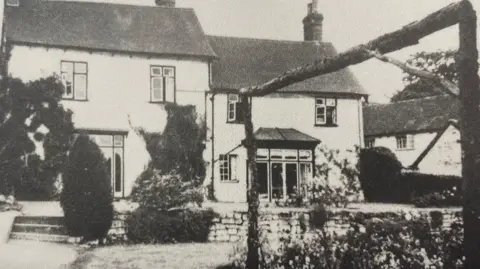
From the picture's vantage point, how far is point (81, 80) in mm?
22719

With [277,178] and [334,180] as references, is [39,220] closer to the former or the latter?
[277,178]

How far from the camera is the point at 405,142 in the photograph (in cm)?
3406

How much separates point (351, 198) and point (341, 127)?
363 cm

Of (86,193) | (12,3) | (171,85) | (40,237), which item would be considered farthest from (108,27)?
(40,237)

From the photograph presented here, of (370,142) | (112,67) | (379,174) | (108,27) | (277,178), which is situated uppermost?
(108,27)

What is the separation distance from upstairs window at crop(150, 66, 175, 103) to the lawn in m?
10.1

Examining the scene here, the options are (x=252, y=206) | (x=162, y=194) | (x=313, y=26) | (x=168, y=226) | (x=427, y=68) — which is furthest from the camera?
(x=427, y=68)

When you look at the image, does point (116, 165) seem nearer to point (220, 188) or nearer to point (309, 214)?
point (220, 188)

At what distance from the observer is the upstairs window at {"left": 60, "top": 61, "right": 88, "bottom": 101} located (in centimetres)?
2242

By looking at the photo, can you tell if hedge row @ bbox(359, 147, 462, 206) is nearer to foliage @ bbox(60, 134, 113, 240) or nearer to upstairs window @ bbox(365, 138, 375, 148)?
upstairs window @ bbox(365, 138, 375, 148)

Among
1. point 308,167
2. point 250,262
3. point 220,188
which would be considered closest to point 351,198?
point 308,167

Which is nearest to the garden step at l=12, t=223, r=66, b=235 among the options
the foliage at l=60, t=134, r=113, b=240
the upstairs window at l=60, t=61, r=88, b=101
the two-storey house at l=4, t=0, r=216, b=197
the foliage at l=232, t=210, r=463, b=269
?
the foliage at l=60, t=134, r=113, b=240

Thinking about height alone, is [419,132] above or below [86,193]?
above

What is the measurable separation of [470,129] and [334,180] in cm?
2143
